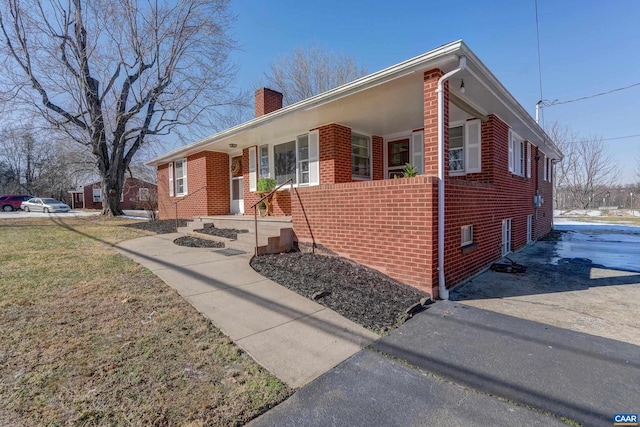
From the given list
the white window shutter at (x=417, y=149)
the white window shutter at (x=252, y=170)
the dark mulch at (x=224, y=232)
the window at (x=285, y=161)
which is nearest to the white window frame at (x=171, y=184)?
the white window shutter at (x=252, y=170)

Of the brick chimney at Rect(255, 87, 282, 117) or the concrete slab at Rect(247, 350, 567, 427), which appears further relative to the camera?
the brick chimney at Rect(255, 87, 282, 117)

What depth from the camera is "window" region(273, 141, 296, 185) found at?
9.19 meters

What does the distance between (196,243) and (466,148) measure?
7125mm

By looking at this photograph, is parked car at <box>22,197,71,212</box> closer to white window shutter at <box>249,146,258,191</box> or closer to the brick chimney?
white window shutter at <box>249,146,258,191</box>

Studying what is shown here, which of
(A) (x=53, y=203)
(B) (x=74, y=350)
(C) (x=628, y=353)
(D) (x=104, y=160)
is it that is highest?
(D) (x=104, y=160)

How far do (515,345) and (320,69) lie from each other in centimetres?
2180

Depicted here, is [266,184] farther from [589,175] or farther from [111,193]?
[589,175]

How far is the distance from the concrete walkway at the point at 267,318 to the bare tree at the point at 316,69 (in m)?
18.7

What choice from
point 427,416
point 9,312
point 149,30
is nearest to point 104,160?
point 149,30

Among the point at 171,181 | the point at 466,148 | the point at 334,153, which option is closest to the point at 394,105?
the point at 334,153

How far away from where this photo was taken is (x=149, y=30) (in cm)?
1426

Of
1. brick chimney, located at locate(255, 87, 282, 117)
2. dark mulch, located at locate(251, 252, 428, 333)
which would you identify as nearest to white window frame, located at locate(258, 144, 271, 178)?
brick chimney, located at locate(255, 87, 282, 117)

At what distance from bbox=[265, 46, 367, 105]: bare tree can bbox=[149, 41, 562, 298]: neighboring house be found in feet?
40.1

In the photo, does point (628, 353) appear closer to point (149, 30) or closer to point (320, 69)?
point (149, 30)
